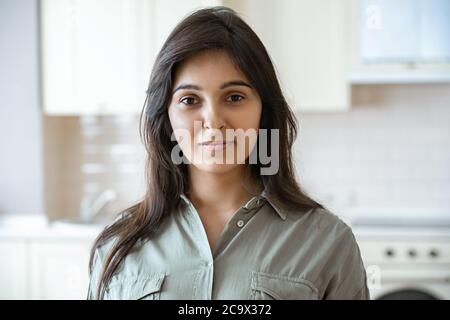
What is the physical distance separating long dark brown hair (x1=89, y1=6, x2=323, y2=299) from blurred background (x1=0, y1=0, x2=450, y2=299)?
855 mm

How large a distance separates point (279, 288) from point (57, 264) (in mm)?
1199

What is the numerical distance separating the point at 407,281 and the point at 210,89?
1.12 m

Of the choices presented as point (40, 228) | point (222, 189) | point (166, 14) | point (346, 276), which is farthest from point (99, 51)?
point (346, 276)

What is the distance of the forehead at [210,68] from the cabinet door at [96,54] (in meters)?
1.13

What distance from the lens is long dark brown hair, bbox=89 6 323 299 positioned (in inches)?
19.6

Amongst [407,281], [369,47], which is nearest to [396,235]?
[407,281]

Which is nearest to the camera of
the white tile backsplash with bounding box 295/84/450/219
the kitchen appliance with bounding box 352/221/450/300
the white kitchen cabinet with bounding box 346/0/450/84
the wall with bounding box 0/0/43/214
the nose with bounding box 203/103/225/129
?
the nose with bounding box 203/103/225/129

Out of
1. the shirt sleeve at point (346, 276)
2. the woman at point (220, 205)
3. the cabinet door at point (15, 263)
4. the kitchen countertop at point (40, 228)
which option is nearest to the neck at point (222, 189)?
the woman at point (220, 205)

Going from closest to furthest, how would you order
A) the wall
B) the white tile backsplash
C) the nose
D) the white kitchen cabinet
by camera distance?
the nose
the white kitchen cabinet
the wall
the white tile backsplash

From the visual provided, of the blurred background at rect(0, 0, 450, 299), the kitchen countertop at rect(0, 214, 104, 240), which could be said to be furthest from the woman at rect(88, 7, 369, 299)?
the kitchen countertop at rect(0, 214, 104, 240)

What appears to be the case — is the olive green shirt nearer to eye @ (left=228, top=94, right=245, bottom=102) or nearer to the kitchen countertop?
eye @ (left=228, top=94, right=245, bottom=102)

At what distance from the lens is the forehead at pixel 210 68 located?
0.49m
